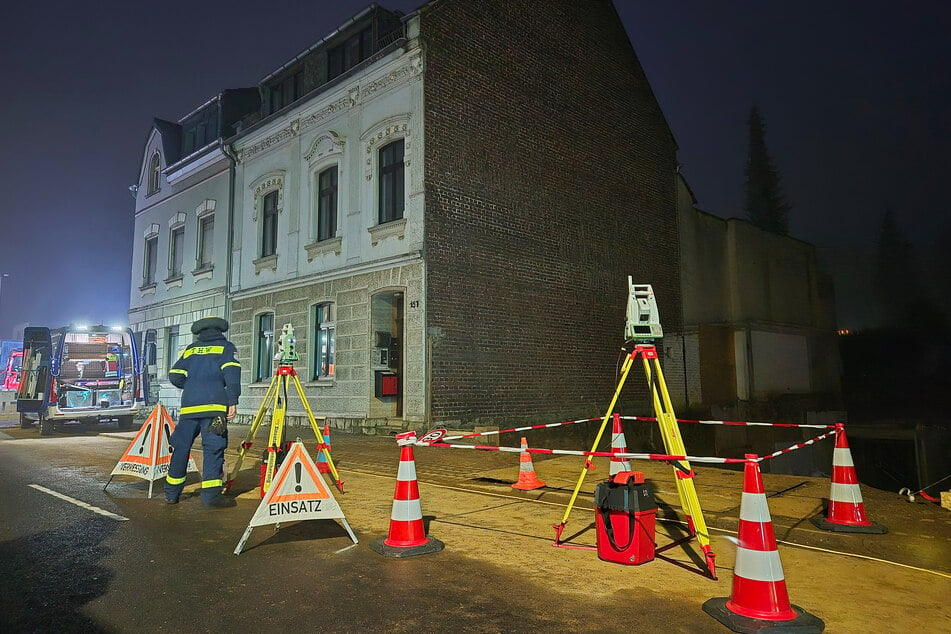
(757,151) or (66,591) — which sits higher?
(757,151)

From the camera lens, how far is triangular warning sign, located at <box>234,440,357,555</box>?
5.30 meters

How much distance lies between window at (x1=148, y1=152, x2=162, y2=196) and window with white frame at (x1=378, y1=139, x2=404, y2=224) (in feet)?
47.6

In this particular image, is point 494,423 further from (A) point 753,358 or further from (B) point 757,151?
(B) point 757,151

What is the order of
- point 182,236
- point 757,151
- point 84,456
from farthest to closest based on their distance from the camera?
point 757,151, point 182,236, point 84,456

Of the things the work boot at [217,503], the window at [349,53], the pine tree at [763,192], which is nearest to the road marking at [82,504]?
the work boot at [217,503]

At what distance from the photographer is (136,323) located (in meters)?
26.1

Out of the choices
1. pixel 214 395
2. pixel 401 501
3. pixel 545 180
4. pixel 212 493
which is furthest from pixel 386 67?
pixel 401 501

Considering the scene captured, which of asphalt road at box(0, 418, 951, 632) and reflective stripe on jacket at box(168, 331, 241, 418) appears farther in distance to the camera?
reflective stripe on jacket at box(168, 331, 241, 418)

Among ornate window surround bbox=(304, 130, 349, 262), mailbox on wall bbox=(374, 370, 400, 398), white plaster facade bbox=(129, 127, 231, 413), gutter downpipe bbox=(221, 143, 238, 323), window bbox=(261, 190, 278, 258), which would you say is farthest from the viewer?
white plaster facade bbox=(129, 127, 231, 413)

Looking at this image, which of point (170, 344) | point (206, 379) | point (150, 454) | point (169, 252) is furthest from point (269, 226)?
point (206, 379)

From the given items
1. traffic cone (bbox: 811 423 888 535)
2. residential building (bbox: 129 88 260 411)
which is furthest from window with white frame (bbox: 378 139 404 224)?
traffic cone (bbox: 811 423 888 535)

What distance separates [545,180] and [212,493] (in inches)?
493

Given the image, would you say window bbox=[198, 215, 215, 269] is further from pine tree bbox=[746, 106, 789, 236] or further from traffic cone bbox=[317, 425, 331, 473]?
pine tree bbox=[746, 106, 789, 236]

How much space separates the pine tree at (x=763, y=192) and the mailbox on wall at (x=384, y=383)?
53.1 m
